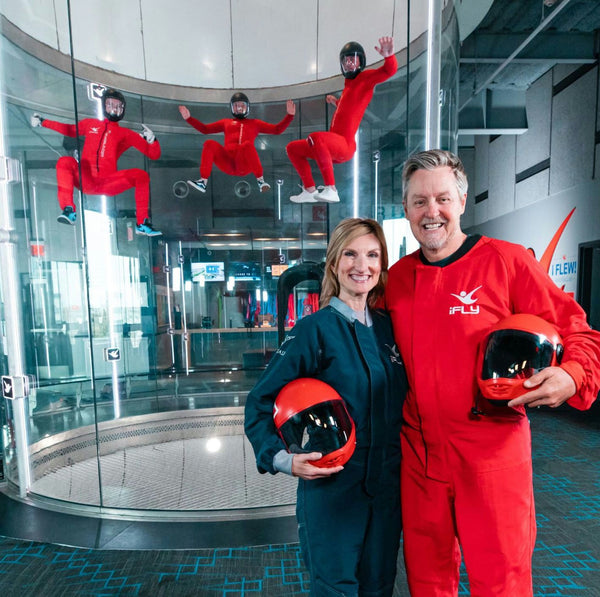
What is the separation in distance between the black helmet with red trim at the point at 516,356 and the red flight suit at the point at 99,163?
375cm

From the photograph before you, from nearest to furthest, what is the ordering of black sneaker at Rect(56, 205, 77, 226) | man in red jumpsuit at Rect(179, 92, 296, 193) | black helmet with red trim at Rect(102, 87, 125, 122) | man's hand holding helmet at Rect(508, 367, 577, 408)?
man's hand holding helmet at Rect(508, 367, 577, 408) < black sneaker at Rect(56, 205, 77, 226) < black helmet with red trim at Rect(102, 87, 125, 122) < man in red jumpsuit at Rect(179, 92, 296, 193)

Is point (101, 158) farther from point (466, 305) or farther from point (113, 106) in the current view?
point (466, 305)

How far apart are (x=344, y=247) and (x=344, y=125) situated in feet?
8.72

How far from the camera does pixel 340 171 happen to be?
4.39 metres

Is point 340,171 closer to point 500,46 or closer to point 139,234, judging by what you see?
point 139,234

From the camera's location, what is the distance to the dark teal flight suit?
132cm

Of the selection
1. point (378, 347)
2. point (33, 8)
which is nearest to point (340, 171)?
point (33, 8)

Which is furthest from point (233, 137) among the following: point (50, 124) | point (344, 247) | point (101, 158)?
point (344, 247)

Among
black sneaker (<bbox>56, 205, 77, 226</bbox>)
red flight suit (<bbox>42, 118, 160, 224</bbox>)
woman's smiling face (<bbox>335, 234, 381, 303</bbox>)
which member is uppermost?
red flight suit (<bbox>42, 118, 160, 224</bbox>)

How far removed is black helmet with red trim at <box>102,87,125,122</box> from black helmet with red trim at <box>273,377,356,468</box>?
12.5 feet

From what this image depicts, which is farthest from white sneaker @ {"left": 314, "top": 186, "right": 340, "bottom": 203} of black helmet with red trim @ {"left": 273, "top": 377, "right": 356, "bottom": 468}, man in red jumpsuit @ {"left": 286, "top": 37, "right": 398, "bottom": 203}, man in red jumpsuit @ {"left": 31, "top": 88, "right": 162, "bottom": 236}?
black helmet with red trim @ {"left": 273, "top": 377, "right": 356, "bottom": 468}

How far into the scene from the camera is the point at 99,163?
157 inches

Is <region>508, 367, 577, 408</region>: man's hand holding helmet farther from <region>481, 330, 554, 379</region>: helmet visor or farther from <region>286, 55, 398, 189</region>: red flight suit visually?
<region>286, 55, 398, 189</region>: red flight suit

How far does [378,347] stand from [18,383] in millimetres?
3018
